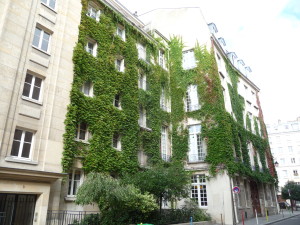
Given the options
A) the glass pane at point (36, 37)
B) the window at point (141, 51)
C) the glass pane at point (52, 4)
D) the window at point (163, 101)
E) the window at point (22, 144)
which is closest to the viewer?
the window at point (22, 144)

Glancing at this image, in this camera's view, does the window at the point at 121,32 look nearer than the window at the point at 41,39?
No

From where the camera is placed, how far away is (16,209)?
12719 mm

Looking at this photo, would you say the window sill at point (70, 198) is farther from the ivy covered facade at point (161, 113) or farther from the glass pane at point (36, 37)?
the glass pane at point (36, 37)

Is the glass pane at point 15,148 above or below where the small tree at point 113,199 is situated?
above

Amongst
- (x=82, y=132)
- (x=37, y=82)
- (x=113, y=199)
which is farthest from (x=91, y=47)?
(x=113, y=199)

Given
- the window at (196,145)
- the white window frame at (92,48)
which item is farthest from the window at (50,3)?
the window at (196,145)

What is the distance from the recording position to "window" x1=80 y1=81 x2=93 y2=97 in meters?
18.0

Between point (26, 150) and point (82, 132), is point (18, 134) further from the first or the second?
point (82, 132)

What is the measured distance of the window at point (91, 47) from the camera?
19531mm

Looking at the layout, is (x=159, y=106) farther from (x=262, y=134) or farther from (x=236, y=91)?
(x=262, y=134)

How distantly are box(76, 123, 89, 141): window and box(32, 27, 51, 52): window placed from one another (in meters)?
5.48

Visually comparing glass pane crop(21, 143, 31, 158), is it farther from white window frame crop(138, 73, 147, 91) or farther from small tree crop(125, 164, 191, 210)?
white window frame crop(138, 73, 147, 91)

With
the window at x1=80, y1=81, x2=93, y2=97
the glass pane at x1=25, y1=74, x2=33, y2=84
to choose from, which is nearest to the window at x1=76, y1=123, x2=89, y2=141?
the window at x1=80, y1=81, x2=93, y2=97

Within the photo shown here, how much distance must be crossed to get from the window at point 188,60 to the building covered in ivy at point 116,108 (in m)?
0.13
